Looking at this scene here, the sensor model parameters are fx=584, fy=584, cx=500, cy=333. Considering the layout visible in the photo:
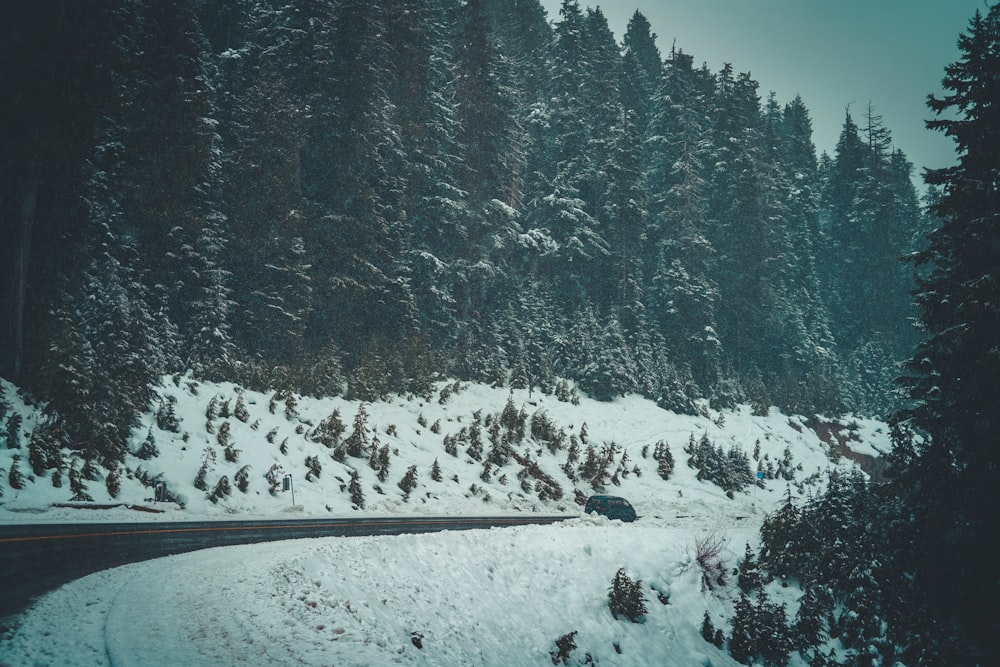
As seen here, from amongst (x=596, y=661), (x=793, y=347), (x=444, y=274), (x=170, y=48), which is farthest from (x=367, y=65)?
(x=793, y=347)

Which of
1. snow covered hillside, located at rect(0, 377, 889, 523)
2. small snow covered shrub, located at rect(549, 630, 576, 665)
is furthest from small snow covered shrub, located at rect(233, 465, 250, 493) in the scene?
small snow covered shrub, located at rect(549, 630, 576, 665)

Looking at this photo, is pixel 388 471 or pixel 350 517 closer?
pixel 350 517

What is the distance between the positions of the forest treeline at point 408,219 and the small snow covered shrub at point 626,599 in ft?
52.2

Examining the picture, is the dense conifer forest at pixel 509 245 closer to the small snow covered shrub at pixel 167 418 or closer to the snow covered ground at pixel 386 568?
the small snow covered shrub at pixel 167 418

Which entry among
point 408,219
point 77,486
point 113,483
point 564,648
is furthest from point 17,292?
point 408,219

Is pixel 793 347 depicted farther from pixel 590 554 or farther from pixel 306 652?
pixel 306 652

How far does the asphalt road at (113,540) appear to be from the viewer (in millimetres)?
9125

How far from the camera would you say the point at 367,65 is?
34.1m

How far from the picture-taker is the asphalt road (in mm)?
9125

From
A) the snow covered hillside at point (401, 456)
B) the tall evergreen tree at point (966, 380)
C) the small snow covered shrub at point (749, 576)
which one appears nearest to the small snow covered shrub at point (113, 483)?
the snow covered hillside at point (401, 456)

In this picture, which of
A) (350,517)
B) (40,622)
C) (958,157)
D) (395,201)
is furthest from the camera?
(395,201)

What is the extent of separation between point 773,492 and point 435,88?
34.6 meters

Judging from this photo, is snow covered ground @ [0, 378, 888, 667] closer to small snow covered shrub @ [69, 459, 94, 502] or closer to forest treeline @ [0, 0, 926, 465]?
small snow covered shrub @ [69, 459, 94, 502]

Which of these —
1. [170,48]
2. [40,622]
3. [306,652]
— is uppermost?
[170,48]
